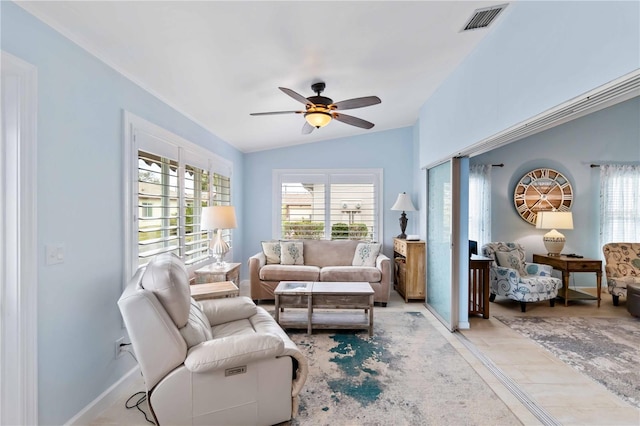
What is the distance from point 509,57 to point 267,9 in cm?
189

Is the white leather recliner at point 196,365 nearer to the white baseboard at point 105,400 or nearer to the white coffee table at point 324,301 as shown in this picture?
the white baseboard at point 105,400

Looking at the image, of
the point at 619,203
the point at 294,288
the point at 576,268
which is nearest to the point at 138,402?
the point at 294,288

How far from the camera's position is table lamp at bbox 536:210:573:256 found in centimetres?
487

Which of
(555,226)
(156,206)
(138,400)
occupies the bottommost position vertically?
(138,400)

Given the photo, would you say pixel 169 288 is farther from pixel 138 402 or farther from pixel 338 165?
pixel 338 165

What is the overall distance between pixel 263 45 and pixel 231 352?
2.19 m

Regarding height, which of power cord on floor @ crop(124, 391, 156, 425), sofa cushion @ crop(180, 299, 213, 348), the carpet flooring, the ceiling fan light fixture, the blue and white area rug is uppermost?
the ceiling fan light fixture

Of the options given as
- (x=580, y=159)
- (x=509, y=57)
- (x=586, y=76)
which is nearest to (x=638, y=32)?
(x=586, y=76)

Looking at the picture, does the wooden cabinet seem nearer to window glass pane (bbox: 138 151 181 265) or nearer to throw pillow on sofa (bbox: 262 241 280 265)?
throw pillow on sofa (bbox: 262 241 280 265)

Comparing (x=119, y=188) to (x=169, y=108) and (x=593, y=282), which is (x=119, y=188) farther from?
(x=593, y=282)

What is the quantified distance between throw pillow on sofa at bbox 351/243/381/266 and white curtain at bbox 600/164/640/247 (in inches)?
155

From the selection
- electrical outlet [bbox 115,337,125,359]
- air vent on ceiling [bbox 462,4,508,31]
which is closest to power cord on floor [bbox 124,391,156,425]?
electrical outlet [bbox 115,337,125,359]

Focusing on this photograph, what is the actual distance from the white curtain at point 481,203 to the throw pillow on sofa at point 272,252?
3.31m

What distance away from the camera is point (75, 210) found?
1.99 m
